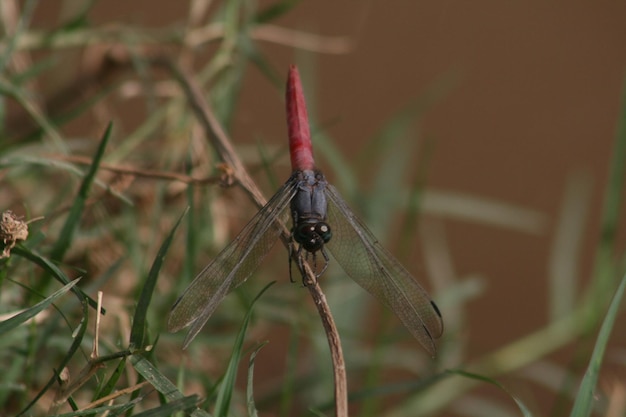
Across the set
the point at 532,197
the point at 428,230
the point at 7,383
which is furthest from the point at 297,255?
the point at 532,197

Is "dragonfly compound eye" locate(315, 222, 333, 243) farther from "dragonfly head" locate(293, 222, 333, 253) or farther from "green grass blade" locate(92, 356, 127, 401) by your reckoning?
"green grass blade" locate(92, 356, 127, 401)

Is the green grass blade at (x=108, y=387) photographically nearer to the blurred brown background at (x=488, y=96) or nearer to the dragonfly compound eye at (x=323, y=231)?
the dragonfly compound eye at (x=323, y=231)

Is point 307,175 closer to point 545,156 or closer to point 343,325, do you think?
point 343,325

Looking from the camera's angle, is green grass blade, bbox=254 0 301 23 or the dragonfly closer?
the dragonfly

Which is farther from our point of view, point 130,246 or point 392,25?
point 392,25

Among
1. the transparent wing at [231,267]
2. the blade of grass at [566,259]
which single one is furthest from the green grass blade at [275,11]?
the blade of grass at [566,259]

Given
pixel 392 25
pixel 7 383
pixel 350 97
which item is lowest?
pixel 7 383

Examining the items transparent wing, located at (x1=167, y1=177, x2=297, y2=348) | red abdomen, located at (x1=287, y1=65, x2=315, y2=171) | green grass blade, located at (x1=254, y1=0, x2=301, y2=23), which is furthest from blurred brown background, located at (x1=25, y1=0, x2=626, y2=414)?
transparent wing, located at (x1=167, y1=177, x2=297, y2=348)
